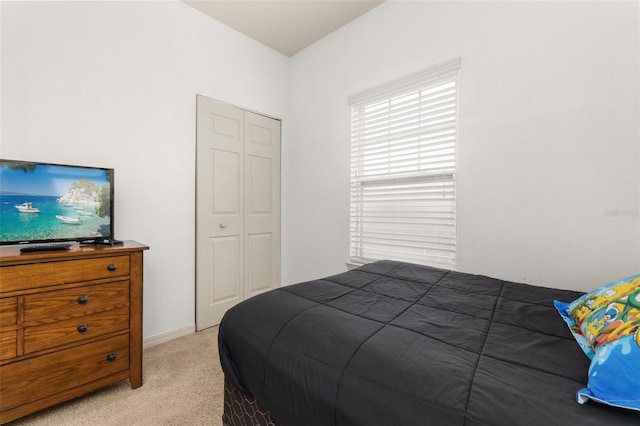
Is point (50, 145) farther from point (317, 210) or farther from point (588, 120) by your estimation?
point (588, 120)

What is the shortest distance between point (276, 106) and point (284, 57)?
0.65 meters

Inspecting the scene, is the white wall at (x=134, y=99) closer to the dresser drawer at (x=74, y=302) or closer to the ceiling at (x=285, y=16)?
the ceiling at (x=285, y=16)

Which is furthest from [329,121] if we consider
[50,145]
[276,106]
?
[50,145]

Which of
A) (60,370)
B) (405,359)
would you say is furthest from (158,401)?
(405,359)

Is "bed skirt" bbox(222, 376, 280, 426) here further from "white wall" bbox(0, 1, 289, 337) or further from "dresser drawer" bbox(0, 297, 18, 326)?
"white wall" bbox(0, 1, 289, 337)

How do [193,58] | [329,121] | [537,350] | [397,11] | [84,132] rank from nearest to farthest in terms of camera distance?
[537,350] → [84,132] → [397,11] → [193,58] → [329,121]

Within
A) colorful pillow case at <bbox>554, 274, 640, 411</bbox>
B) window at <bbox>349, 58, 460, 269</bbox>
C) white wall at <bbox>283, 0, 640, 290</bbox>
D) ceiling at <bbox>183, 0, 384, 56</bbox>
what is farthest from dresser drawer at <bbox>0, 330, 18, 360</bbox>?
ceiling at <bbox>183, 0, 384, 56</bbox>

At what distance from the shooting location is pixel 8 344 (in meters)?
1.38

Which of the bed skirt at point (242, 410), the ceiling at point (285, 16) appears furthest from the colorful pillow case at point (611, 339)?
the ceiling at point (285, 16)

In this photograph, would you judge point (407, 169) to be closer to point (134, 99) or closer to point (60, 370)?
point (134, 99)

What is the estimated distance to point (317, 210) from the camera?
10.4ft

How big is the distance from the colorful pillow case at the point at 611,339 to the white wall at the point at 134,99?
272 cm

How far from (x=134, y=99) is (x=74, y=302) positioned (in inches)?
63.5

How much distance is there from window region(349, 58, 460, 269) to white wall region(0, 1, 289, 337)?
146 centimetres
